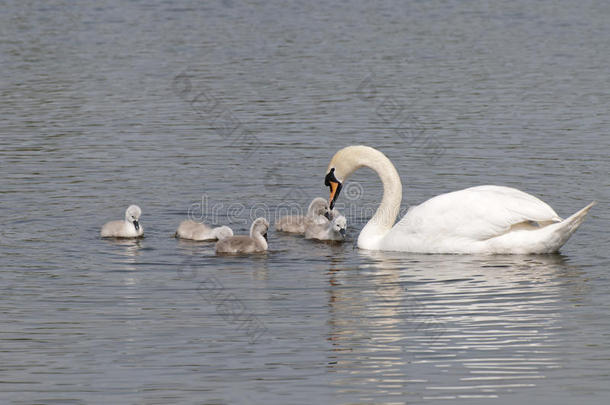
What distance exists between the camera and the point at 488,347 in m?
9.74

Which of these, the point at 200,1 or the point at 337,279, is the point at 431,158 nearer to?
the point at 337,279

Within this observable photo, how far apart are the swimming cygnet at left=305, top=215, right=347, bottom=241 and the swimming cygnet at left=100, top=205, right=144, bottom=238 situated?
208cm

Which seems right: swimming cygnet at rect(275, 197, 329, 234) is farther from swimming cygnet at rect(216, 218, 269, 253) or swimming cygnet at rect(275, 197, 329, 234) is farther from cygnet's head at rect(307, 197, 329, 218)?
swimming cygnet at rect(216, 218, 269, 253)

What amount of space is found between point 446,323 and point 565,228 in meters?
3.10

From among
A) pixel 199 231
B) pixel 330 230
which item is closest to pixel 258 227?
pixel 199 231

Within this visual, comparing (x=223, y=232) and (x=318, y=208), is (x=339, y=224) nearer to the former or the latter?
(x=318, y=208)

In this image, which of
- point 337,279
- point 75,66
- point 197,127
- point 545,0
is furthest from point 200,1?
point 337,279

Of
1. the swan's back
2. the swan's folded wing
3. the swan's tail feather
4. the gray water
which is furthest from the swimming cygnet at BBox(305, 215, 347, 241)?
the swan's tail feather

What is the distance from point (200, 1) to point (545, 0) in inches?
459

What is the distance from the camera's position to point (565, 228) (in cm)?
1305

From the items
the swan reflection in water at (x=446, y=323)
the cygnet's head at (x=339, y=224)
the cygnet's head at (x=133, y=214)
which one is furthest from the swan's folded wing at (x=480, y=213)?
the cygnet's head at (x=133, y=214)

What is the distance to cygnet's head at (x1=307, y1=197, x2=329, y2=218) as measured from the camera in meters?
15.6

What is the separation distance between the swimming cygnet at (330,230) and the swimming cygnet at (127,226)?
2078mm

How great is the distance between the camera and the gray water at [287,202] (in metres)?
9.31
